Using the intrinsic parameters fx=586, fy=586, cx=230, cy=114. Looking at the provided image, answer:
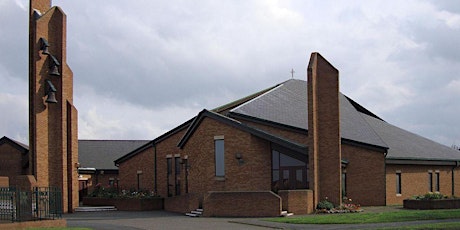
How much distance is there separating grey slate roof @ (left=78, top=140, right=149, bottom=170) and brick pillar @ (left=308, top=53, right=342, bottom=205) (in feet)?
99.4

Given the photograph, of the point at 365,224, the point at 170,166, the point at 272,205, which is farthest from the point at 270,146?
the point at 170,166

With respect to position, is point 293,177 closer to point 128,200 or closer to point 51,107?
point 128,200

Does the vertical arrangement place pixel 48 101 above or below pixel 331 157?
above

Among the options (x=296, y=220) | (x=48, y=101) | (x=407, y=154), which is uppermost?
(x=48, y=101)

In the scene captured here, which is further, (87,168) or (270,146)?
(87,168)

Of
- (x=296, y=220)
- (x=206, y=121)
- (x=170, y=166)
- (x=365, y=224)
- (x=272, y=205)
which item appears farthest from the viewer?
(x=170, y=166)

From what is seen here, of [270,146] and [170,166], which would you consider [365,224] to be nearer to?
[270,146]

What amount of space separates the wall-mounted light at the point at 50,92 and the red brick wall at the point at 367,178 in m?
17.7

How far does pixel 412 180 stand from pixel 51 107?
22.6 m

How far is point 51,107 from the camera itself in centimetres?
3522

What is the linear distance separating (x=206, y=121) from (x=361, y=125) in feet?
35.2

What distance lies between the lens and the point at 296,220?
24344mm

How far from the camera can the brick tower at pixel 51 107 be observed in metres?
34.4

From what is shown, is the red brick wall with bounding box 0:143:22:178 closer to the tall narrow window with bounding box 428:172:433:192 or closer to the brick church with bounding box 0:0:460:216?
the brick church with bounding box 0:0:460:216
